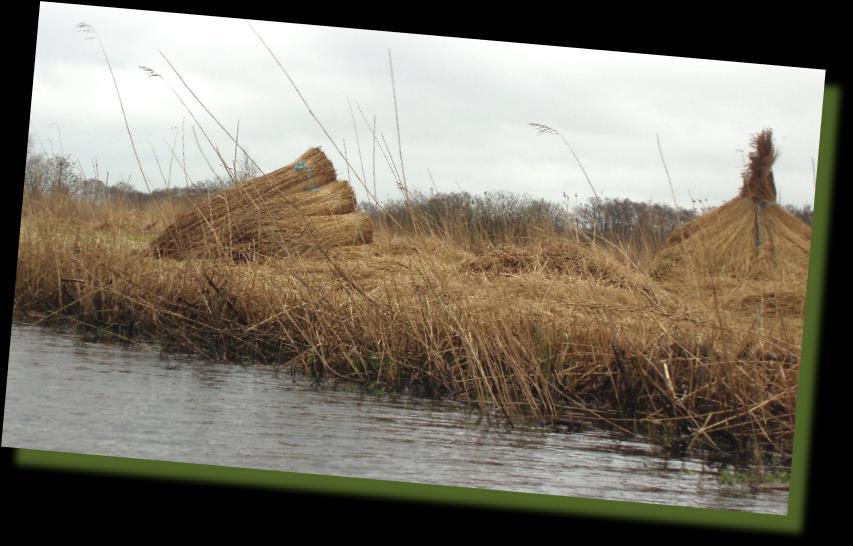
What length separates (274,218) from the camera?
18.2ft

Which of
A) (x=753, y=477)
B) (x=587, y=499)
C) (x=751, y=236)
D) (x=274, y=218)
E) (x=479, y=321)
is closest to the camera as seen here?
(x=587, y=499)

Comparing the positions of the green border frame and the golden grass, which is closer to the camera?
the green border frame

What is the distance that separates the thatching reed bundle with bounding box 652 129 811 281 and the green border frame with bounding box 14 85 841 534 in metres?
1.51

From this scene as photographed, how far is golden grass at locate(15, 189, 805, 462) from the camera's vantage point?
450cm

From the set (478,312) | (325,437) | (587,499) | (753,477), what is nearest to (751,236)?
(478,312)

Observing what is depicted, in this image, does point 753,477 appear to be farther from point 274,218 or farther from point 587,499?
point 274,218

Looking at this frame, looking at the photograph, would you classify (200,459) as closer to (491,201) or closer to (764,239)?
(491,201)

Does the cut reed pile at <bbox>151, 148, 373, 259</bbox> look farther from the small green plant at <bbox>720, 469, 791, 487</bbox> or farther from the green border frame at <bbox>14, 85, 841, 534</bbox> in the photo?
the small green plant at <bbox>720, 469, 791, 487</bbox>

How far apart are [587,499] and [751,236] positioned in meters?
2.89

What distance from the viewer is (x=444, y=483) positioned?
376cm

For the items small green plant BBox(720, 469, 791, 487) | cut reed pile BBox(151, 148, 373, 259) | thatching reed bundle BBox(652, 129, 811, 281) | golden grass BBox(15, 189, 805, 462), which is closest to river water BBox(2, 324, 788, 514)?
small green plant BBox(720, 469, 791, 487)

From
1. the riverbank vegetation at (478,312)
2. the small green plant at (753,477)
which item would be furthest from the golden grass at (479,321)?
the small green plant at (753,477)

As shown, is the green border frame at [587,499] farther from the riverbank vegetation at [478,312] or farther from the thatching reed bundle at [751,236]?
the thatching reed bundle at [751,236]

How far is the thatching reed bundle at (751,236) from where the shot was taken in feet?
18.5
